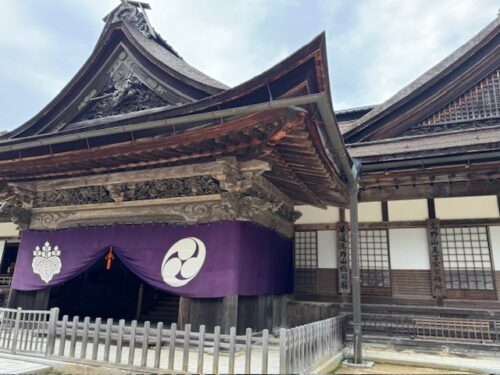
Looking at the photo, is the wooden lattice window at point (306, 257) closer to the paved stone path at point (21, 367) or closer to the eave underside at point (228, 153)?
the eave underside at point (228, 153)

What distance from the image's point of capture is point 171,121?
659 centimetres

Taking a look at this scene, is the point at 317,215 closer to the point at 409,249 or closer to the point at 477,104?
the point at 409,249

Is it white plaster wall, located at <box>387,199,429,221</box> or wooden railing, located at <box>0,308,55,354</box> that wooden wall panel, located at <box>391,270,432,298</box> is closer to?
white plaster wall, located at <box>387,199,429,221</box>

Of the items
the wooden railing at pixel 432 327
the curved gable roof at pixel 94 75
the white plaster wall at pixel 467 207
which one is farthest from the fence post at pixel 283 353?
the white plaster wall at pixel 467 207

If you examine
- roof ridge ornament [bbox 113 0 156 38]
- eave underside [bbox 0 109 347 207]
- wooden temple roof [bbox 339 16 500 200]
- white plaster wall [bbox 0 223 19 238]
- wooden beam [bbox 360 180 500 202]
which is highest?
roof ridge ornament [bbox 113 0 156 38]

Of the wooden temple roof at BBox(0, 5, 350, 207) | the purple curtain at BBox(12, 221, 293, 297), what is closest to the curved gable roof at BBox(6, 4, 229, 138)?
the wooden temple roof at BBox(0, 5, 350, 207)

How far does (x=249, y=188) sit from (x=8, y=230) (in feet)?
40.0

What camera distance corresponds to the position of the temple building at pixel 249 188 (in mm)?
6980

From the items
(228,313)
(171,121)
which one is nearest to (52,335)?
(228,313)

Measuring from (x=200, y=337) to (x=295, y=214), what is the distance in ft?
20.7

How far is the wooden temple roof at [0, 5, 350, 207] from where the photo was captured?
19.3 feet

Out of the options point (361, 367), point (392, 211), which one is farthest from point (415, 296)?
point (361, 367)

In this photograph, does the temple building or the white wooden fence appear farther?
the temple building

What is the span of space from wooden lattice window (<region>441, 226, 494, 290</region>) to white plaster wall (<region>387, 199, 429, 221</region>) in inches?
27.2
